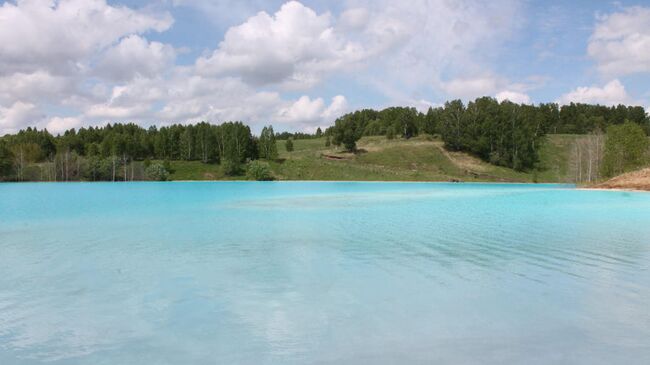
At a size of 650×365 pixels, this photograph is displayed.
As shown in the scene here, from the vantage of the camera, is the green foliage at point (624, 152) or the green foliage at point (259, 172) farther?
the green foliage at point (259, 172)

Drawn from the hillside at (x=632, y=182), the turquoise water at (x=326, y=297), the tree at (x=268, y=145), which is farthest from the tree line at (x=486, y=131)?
the turquoise water at (x=326, y=297)

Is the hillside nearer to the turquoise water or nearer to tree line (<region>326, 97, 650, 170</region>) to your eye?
the turquoise water

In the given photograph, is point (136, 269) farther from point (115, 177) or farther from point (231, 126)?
point (231, 126)

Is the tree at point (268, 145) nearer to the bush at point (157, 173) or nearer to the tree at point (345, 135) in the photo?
the tree at point (345, 135)

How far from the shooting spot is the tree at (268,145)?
151125 millimetres

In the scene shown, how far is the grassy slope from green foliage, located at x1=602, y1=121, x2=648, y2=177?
44.7 metres

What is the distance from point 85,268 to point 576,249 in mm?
17333

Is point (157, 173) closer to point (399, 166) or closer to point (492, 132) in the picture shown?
point (399, 166)

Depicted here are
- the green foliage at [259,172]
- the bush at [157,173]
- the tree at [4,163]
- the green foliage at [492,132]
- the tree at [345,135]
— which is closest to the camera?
the tree at [4,163]

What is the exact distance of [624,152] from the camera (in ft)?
269

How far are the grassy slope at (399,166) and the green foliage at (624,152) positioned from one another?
4471 centimetres

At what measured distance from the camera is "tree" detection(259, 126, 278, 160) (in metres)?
151

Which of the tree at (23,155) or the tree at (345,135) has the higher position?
the tree at (345,135)

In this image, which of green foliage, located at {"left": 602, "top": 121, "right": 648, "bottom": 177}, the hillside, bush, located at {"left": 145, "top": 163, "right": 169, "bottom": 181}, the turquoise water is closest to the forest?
bush, located at {"left": 145, "top": 163, "right": 169, "bottom": 181}
